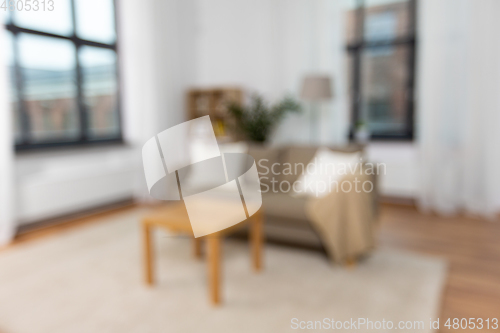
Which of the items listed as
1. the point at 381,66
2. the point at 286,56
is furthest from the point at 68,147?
the point at 381,66

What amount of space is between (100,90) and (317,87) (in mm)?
2564

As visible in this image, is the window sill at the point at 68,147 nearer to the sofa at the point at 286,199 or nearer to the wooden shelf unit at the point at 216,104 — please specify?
the wooden shelf unit at the point at 216,104

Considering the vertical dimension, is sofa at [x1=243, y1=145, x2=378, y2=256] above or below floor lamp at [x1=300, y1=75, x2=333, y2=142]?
below

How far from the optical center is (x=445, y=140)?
3656 millimetres

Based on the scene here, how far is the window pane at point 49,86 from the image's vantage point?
3578 millimetres

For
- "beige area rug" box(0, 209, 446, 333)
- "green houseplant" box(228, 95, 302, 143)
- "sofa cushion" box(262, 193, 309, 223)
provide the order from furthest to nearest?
"green houseplant" box(228, 95, 302, 143) → "sofa cushion" box(262, 193, 309, 223) → "beige area rug" box(0, 209, 446, 333)

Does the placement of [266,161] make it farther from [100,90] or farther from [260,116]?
[100,90]

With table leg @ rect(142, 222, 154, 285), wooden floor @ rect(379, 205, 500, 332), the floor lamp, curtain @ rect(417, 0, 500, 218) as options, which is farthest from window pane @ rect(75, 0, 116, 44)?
wooden floor @ rect(379, 205, 500, 332)

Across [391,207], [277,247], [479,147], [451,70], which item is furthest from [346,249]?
[451,70]

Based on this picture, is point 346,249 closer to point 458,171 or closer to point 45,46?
point 458,171

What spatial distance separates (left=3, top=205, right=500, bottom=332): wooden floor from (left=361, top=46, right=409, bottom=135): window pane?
3.33ft

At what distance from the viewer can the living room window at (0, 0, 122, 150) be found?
351 cm

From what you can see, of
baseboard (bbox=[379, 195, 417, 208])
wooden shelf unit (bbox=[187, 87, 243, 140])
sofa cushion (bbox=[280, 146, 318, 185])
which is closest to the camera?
sofa cushion (bbox=[280, 146, 318, 185])

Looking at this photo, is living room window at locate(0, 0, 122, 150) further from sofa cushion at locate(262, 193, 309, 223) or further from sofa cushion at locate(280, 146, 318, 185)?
sofa cushion at locate(262, 193, 309, 223)
